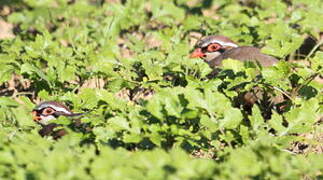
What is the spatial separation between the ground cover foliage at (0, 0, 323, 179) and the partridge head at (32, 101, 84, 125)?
0.12 m

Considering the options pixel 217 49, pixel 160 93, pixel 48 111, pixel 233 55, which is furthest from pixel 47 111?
pixel 217 49

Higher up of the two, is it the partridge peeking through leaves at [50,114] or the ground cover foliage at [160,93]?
the ground cover foliage at [160,93]

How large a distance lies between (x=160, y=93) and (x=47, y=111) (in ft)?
5.59

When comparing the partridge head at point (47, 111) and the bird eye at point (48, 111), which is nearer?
the partridge head at point (47, 111)

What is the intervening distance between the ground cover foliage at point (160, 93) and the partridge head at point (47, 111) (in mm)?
115

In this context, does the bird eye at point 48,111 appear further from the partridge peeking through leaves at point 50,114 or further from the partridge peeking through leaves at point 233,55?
the partridge peeking through leaves at point 233,55

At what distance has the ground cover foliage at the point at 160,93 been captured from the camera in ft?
15.1

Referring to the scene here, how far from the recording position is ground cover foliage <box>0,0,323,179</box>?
4.61 meters

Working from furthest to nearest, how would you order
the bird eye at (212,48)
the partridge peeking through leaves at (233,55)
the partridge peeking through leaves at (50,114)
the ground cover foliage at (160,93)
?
1. the bird eye at (212,48)
2. the partridge peeking through leaves at (233,55)
3. the partridge peeking through leaves at (50,114)
4. the ground cover foliage at (160,93)

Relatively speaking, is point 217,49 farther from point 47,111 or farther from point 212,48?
point 47,111

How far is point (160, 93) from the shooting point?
5523mm

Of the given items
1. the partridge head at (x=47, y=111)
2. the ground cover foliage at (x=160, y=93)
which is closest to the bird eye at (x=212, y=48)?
the ground cover foliage at (x=160, y=93)

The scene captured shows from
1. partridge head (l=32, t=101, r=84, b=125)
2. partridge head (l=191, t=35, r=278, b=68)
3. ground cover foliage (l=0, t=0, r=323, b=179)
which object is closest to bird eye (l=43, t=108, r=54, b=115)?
partridge head (l=32, t=101, r=84, b=125)

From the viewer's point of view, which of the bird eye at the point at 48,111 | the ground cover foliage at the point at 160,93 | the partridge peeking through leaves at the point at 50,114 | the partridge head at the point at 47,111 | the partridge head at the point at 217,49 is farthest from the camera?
the partridge head at the point at 217,49
